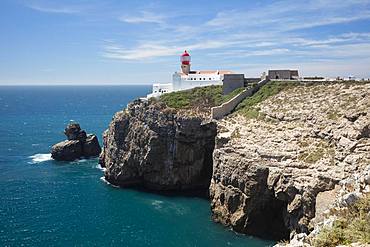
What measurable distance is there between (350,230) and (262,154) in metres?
27.5

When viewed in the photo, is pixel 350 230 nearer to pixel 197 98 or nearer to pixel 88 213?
pixel 88 213

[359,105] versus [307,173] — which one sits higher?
[359,105]

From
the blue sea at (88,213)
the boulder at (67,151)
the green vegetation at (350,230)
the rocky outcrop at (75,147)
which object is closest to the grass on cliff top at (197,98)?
the blue sea at (88,213)

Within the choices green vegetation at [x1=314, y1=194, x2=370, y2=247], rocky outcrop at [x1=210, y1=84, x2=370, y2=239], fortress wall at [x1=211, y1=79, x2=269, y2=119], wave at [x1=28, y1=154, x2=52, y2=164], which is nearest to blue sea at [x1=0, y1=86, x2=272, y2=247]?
wave at [x1=28, y1=154, x2=52, y2=164]

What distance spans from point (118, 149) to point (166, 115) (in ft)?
35.0

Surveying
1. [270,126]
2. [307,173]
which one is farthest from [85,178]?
[307,173]

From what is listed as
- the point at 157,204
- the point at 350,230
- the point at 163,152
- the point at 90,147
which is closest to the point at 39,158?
the point at 90,147

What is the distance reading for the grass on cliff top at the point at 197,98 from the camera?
202 ft

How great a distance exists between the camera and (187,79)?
73188 mm

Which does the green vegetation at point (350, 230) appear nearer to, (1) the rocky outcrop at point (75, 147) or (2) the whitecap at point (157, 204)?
(2) the whitecap at point (157, 204)

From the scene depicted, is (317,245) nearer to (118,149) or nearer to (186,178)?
(186,178)

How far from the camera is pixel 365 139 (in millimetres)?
36500

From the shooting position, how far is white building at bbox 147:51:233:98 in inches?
2803

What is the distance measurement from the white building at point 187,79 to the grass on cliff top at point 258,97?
11385mm
